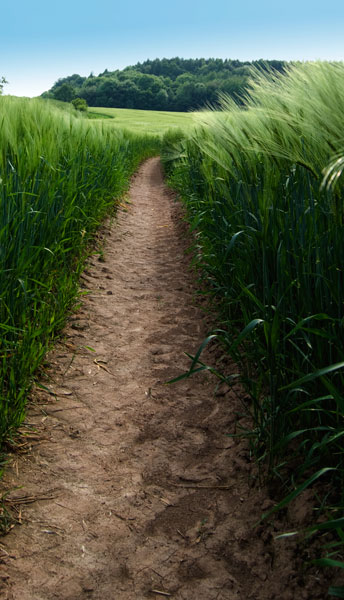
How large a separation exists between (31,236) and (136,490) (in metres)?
1.19

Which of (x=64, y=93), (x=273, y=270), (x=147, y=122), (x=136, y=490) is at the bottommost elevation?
(x=136, y=490)

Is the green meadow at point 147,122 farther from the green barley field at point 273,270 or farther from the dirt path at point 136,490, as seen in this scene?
the dirt path at point 136,490

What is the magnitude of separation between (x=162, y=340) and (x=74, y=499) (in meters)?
1.27

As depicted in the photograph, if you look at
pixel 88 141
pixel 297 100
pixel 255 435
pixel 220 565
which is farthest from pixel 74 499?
pixel 88 141

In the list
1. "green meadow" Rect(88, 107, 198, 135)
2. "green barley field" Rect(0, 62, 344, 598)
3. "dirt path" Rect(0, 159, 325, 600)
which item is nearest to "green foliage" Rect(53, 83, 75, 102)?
"green meadow" Rect(88, 107, 198, 135)

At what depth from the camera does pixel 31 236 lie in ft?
6.98

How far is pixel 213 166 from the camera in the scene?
359 cm

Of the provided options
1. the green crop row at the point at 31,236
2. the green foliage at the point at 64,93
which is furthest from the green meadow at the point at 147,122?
the green foliage at the point at 64,93

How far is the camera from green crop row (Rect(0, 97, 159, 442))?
1.84 meters

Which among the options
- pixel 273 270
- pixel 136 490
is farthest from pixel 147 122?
pixel 136 490

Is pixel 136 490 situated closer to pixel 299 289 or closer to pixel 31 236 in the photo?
pixel 299 289

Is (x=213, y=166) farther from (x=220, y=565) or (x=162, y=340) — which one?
(x=220, y=565)

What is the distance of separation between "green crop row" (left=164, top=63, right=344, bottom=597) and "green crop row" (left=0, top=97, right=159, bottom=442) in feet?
2.70

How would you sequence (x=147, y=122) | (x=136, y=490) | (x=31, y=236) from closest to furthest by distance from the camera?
1. (x=136, y=490)
2. (x=31, y=236)
3. (x=147, y=122)
